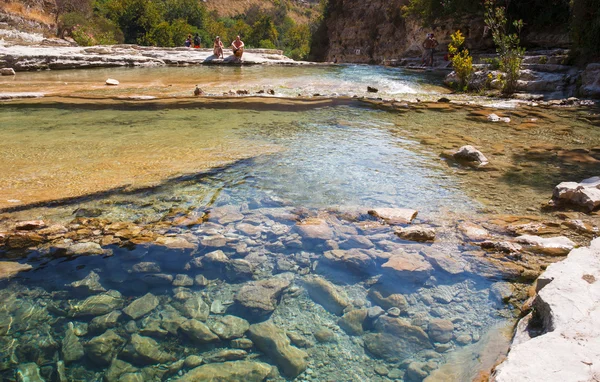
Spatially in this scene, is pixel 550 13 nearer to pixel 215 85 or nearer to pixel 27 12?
pixel 215 85

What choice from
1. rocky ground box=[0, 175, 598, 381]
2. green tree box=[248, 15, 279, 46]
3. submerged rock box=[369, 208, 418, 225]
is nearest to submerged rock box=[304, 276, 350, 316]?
rocky ground box=[0, 175, 598, 381]

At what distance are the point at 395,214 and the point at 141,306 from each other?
Answer: 2082 mm

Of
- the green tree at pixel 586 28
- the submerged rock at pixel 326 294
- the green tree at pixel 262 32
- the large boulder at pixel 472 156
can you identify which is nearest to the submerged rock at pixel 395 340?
the submerged rock at pixel 326 294

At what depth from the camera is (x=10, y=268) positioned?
2682mm

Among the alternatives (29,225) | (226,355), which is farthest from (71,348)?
(29,225)

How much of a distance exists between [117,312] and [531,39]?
1980cm

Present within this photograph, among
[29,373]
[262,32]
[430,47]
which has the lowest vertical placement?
[29,373]

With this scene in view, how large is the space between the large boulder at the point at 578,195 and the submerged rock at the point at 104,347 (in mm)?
3644

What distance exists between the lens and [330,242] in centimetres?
311

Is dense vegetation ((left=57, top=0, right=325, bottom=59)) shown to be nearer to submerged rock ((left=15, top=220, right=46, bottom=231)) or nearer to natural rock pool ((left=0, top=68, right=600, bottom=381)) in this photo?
natural rock pool ((left=0, top=68, right=600, bottom=381))

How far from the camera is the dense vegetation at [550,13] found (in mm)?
10305

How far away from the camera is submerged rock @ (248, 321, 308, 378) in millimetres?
1980

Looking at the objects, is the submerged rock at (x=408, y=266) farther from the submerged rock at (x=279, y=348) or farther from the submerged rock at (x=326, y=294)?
the submerged rock at (x=279, y=348)

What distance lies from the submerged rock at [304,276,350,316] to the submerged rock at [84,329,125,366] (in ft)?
3.56
